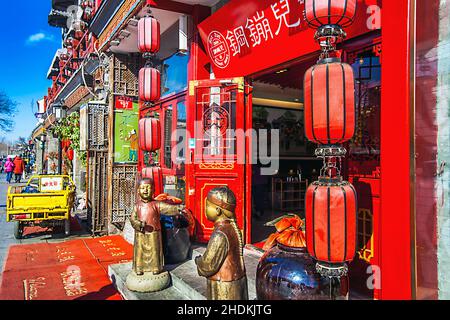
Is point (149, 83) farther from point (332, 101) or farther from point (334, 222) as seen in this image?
point (334, 222)

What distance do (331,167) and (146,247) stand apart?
2.83 metres

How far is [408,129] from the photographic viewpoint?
283cm

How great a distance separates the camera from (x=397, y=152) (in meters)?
2.91

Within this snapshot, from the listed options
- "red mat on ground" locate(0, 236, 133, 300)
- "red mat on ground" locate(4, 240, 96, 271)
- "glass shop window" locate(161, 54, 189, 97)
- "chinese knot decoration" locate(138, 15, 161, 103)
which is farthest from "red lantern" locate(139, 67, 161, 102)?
"red mat on ground" locate(4, 240, 96, 271)

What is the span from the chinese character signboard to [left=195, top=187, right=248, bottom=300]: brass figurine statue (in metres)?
6.79

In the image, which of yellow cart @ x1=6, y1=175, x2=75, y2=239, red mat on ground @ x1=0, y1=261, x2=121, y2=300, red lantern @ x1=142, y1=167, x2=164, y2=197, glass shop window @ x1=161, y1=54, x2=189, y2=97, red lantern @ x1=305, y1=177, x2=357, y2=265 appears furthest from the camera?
yellow cart @ x1=6, y1=175, x2=75, y2=239

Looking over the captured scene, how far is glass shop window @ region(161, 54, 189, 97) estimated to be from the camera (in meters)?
7.84

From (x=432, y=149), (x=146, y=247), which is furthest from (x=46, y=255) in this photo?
(x=432, y=149)

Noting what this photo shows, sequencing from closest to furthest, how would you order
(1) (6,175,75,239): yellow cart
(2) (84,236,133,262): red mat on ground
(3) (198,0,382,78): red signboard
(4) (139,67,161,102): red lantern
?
(3) (198,0,382,78): red signboard → (4) (139,67,161,102): red lantern → (2) (84,236,133,262): red mat on ground → (1) (6,175,75,239): yellow cart

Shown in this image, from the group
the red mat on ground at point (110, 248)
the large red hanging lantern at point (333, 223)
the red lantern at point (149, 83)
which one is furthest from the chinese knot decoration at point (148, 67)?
the large red hanging lantern at point (333, 223)

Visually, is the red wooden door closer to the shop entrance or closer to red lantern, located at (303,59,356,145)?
the shop entrance

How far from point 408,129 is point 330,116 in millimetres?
717

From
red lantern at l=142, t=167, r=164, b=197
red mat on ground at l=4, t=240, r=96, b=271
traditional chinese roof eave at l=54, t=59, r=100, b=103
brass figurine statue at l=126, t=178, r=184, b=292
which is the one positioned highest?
traditional chinese roof eave at l=54, t=59, r=100, b=103

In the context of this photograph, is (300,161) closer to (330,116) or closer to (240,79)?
(240,79)
